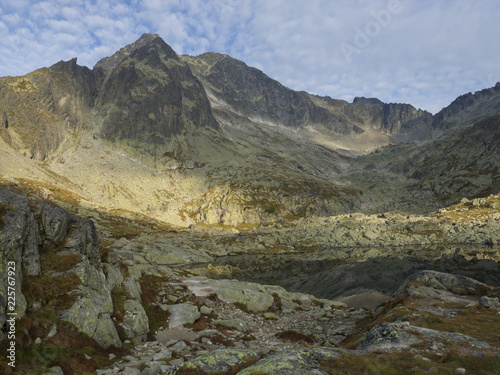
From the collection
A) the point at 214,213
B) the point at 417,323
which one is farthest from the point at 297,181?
the point at 417,323

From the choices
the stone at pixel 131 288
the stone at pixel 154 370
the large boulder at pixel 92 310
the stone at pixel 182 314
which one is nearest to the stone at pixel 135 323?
the large boulder at pixel 92 310

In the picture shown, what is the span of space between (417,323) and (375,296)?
18.5 m

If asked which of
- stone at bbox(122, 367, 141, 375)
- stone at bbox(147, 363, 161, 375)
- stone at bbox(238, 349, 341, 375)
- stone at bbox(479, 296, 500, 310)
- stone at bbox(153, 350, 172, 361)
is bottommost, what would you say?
stone at bbox(153, 350, 172, 361)

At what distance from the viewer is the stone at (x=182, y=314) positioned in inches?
844

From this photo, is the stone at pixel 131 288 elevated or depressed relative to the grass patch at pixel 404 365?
depressed

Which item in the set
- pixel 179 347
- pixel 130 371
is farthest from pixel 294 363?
pixel 179 347

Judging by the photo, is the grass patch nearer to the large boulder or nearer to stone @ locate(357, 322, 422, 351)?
stone @ locate(357, 322, 422, 351)

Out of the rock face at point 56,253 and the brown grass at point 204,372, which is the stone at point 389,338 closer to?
the brown grass at point 204,372

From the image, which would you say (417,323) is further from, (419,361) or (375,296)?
(375,296)

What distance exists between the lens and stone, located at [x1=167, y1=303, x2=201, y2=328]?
21.4 metres

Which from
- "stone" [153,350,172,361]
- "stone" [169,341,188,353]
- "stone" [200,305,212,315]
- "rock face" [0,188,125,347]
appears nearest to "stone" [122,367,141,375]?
"stone" [153,350,172,361]

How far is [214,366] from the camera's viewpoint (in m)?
11.2

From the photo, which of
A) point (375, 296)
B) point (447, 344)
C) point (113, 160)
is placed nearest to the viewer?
point (447, 344)

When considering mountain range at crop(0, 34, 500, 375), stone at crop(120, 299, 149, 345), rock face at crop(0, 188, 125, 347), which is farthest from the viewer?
stone at crop(120, 299, 149, 345)
